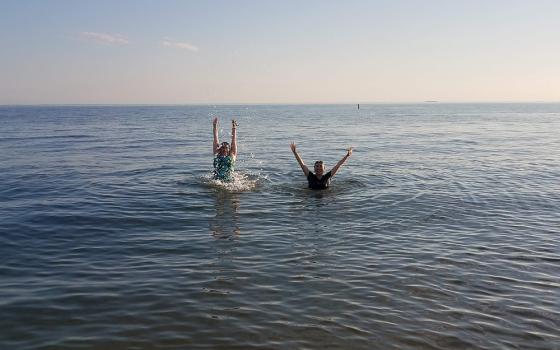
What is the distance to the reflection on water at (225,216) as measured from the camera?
517 inches

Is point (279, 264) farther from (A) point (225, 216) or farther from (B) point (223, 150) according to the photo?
(B) point (223, 150)

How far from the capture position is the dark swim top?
18703mm

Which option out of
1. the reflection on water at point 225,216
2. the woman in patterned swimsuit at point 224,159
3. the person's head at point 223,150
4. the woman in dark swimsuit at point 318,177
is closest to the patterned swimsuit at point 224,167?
the woman in patterned swimsuit at point 224,159

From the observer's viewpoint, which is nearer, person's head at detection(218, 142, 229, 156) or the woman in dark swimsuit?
the woman in dark swimsuit

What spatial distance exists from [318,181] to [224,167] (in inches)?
154

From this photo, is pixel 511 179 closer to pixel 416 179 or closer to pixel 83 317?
pixel 416 179

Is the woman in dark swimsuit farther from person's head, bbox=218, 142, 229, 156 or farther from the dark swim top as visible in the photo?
person's head, bbox=218, 142, 229, 156

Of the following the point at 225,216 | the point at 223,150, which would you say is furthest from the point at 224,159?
the point at 225,216

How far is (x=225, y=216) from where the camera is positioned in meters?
15.0

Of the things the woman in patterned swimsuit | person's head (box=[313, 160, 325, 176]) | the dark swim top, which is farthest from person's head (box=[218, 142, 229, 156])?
person's head (box=[313, 160, 325, 176])

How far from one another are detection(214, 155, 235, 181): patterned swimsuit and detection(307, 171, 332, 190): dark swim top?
3312 millimetres

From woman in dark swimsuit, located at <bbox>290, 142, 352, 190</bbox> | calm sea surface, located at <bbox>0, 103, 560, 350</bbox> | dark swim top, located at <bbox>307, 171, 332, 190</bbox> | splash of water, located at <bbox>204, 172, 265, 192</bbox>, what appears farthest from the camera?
splash of water, located at <bbox>204, 172, 265, 192</bbox>

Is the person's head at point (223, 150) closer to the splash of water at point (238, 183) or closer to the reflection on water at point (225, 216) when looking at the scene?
the splash of water at point (238, 183)

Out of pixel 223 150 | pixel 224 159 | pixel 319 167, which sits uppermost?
pixel 223 150
